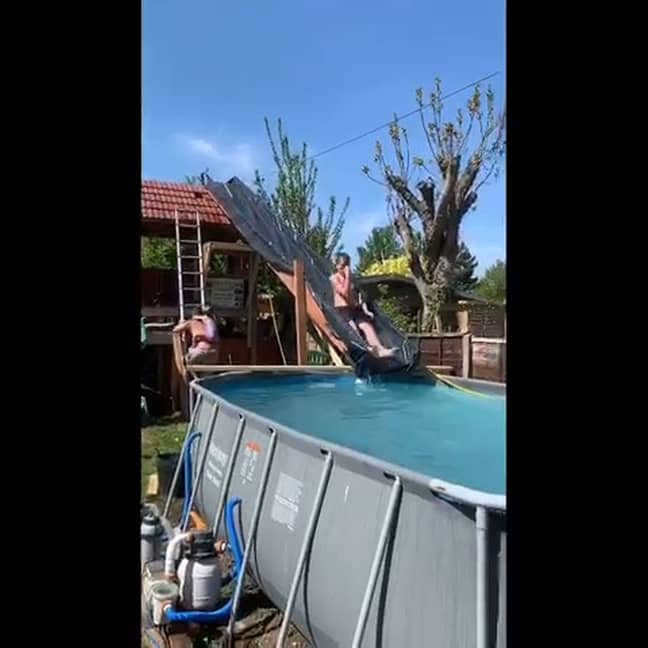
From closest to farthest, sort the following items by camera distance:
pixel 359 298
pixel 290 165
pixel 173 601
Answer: pixel 173 601, pixel 359 298, pixel 290 165

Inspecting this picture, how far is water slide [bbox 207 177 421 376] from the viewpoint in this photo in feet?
21.7

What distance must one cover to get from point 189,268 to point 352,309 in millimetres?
1879

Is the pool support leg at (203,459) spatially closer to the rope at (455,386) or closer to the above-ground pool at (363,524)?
the above-ground pool at (363,524)

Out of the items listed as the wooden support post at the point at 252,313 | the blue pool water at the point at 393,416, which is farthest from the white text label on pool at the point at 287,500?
the wooden support post at the point at 252,313

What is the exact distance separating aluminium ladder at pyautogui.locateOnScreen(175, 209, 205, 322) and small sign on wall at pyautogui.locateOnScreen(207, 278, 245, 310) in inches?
11.7

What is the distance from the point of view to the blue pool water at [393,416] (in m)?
3.80

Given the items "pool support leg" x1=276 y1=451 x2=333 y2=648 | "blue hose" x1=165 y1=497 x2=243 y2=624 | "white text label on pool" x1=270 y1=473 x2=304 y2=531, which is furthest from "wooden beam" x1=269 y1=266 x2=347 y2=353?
"pool support leg" x1=276 y1=451 x2=333 y2=648

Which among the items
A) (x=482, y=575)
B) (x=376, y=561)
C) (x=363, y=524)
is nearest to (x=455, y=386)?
(x=363, y=524)

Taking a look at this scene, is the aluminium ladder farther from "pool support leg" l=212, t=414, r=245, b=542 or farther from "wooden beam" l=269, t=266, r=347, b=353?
"pool support leg" l=212, t=414, r=245, b=542

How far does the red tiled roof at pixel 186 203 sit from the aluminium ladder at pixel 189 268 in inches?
5.0
